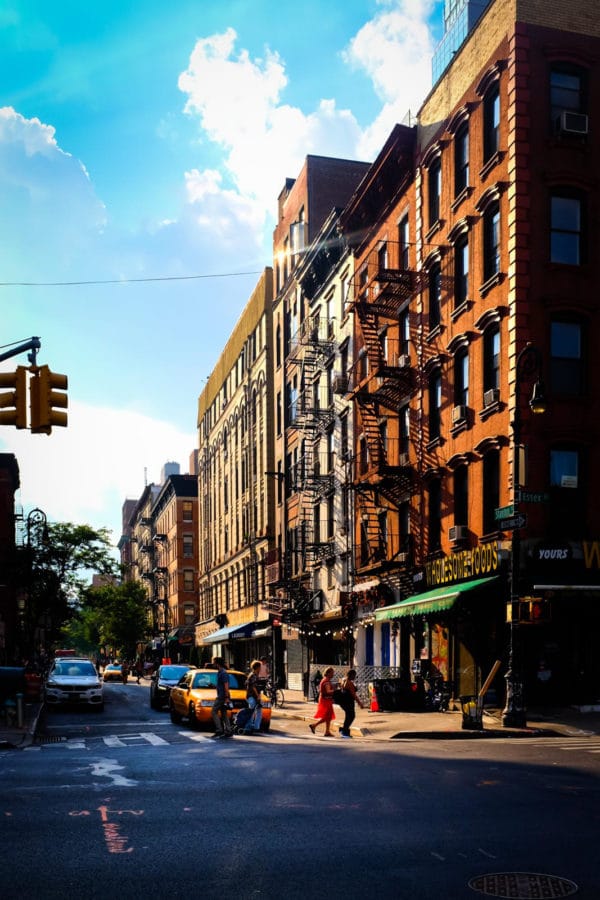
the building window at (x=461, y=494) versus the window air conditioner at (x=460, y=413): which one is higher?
the window air conditioner at (x=460, y=413)

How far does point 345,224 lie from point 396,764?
1262 inches

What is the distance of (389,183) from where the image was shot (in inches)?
1560

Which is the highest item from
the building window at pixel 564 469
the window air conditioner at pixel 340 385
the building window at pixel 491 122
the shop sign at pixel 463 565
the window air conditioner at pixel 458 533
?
the building window at pixel 491 122

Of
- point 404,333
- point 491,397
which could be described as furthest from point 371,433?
point 491,397

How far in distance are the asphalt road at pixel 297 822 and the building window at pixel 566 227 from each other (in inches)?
602

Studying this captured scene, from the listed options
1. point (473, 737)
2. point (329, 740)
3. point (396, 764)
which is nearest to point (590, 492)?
point (473, 737)

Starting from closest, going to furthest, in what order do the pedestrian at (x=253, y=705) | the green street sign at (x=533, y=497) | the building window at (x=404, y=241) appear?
the green street sign at (x=533, y=497) < the pedestrian at (x=253, y=705) < the building window at (x=404, y=241)

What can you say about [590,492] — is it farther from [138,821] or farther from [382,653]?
[138,821]

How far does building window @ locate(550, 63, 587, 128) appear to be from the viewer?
1148 inches

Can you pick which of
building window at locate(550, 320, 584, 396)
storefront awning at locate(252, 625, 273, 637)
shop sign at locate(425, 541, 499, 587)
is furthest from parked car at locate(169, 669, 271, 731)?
storefront awning at locate(252, 625, 273, 637)

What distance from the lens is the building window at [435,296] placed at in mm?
34344

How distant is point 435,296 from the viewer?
3500 centimetres

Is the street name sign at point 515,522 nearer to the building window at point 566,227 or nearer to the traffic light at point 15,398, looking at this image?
the building window at point 566,227

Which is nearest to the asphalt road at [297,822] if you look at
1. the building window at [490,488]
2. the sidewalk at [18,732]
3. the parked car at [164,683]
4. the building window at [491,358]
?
the sidewalk at [18,732]
